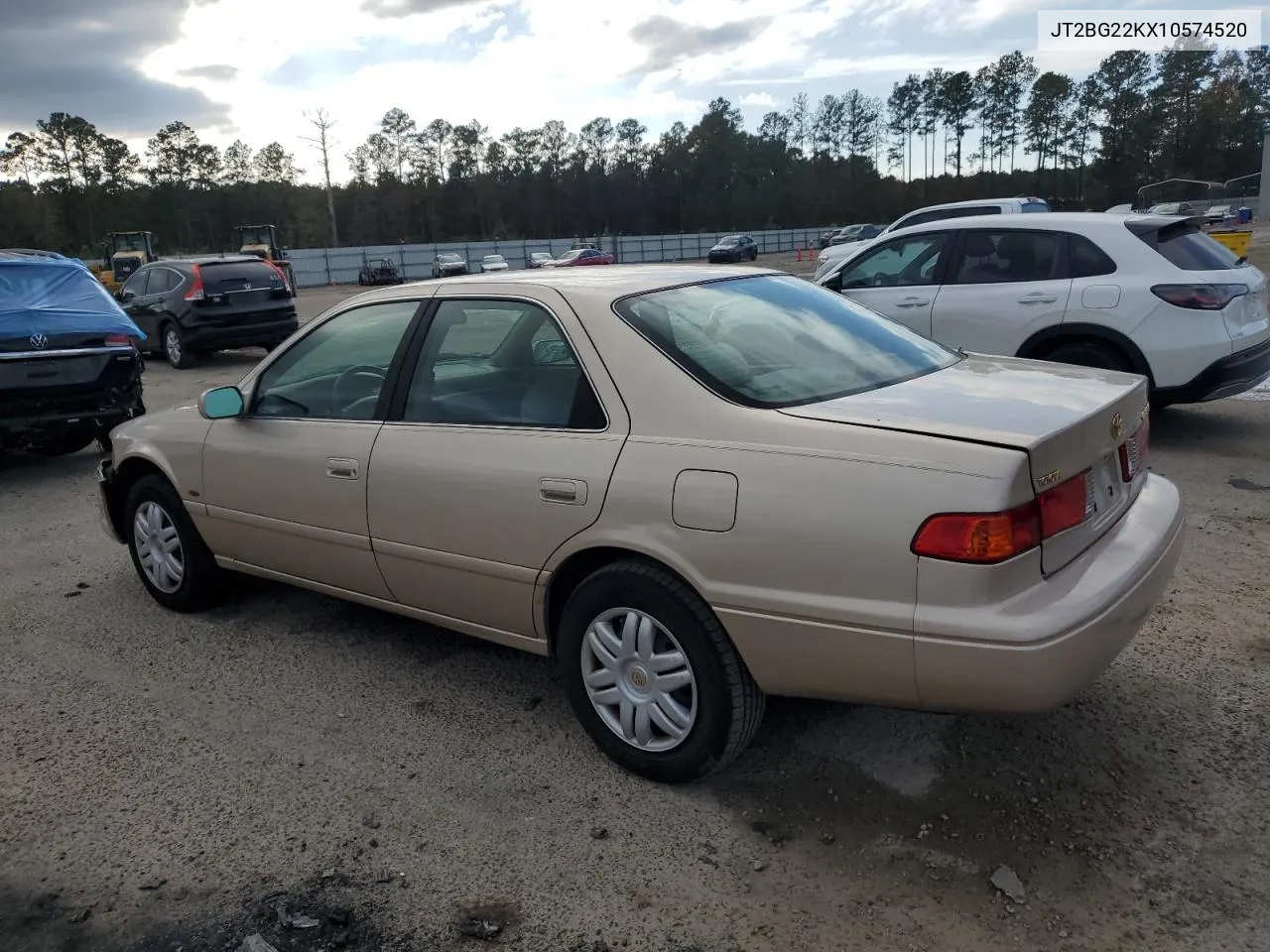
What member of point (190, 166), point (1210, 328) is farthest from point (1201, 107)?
point (1210, 328)

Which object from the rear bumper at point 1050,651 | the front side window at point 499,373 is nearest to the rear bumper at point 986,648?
the rear bumper at point 1050,651

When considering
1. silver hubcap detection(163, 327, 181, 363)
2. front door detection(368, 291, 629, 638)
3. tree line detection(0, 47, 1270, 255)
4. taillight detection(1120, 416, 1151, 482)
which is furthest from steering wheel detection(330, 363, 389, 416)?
tree line detection(0, 47, 1270, 255)

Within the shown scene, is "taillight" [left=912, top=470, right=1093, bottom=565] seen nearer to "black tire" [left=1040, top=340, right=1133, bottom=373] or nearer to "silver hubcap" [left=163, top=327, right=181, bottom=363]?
"black tire" [left=1040, top=340, right=1133, bottom=373]

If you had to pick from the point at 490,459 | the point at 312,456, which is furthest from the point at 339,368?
the point at 490,459

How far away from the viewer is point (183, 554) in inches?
183

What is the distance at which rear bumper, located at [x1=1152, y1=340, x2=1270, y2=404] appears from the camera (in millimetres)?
6523

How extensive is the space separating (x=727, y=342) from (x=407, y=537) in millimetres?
1359

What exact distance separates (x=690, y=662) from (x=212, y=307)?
13.8 m

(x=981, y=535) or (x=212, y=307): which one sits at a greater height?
(x=212, y=307)

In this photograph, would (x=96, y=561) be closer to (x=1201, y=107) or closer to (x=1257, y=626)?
(x=1257, y=626)

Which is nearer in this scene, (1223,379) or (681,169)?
(1223,379)

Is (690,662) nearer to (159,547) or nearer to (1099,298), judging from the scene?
(159,547)

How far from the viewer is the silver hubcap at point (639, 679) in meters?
2.96

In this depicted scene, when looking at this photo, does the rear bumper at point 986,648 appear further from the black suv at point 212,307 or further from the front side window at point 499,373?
the black suv at point 212,307
